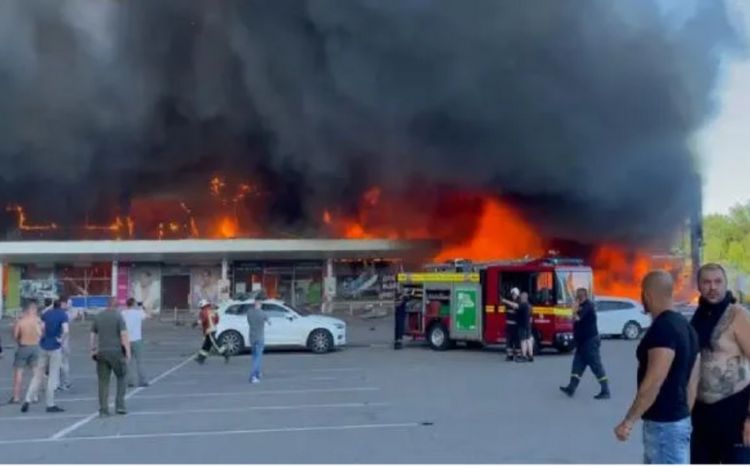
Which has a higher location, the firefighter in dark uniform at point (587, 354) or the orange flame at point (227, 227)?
the orange flame at point (227, 227)

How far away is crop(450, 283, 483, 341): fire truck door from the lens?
20828 mm

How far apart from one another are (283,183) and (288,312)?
20.4 metres

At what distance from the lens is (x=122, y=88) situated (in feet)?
110

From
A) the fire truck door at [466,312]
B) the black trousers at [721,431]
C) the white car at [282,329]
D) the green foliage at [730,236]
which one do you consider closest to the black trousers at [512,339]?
the fire truck door at [466,312]

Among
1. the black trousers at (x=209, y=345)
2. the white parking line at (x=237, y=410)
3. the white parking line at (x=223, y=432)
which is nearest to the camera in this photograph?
the white parking line at (x=223, y=432)

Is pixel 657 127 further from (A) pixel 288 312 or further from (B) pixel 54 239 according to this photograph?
(B) pixel 54 239

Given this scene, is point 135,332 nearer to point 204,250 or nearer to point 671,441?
point 671,441

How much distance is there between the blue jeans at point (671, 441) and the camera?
16.0 feet

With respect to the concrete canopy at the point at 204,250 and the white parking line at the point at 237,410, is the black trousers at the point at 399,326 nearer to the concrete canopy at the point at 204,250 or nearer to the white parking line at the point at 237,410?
the white parking line at the point at 237,410

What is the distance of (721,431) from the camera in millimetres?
5004

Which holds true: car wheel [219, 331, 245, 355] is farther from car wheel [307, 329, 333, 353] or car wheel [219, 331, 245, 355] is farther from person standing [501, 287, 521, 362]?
person standing [501, 287, 521, 362]

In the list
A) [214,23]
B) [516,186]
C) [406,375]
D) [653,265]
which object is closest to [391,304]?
[516,186]

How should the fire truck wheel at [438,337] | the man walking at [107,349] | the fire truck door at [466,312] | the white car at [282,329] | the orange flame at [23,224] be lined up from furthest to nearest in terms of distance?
1. the orange flame at [23,224]
2. the fire truck wheel at [438,337]
3. the fire truck door at [466,312]
4. the white car at [282,329]
5. the man walking at [107,349]

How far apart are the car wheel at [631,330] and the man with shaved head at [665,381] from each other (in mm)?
19601
